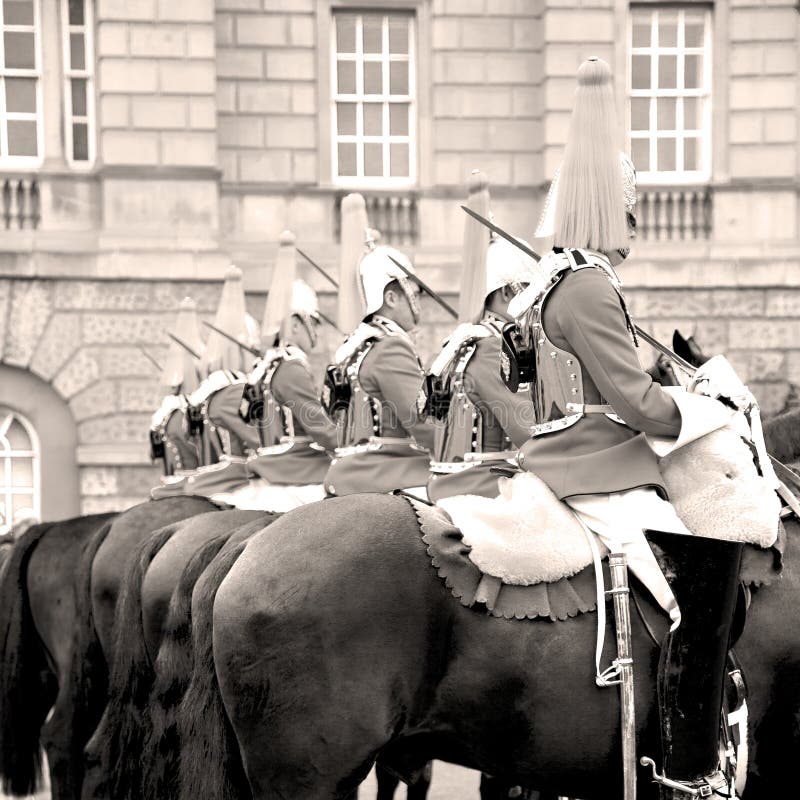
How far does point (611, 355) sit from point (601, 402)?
0.20 m

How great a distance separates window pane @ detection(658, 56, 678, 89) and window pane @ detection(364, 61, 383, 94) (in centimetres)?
327

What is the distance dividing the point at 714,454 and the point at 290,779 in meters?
1.55

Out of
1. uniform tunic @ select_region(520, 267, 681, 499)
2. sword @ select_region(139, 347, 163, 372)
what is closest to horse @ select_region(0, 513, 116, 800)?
uniform tunic @ select_region(520, 267, 681, 499)

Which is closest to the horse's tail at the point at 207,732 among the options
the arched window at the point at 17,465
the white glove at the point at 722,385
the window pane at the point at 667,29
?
the white glove at the point at 722,385

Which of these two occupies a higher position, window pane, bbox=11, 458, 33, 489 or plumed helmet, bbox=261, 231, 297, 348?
plumed helmet, bbox=261, 231, 297, 348

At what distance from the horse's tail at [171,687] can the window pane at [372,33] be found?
1349 centimetres

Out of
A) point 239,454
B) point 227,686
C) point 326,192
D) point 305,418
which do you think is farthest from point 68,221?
point 227,686

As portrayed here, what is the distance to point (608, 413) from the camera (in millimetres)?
4551

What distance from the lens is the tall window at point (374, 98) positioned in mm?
17797

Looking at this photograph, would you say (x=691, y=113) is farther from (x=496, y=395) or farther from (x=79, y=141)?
(x=496, y=395)

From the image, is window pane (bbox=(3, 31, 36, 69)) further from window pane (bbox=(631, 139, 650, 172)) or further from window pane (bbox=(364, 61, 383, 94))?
window pane (bbox=(631, 139, 650, 172))

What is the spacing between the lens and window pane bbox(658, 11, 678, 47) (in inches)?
703

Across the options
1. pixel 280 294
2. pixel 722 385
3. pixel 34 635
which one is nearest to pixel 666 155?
pixel 280 294

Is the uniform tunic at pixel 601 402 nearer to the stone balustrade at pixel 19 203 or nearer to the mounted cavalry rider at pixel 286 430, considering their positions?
the mounted cavalry rider at pixel 286 430
